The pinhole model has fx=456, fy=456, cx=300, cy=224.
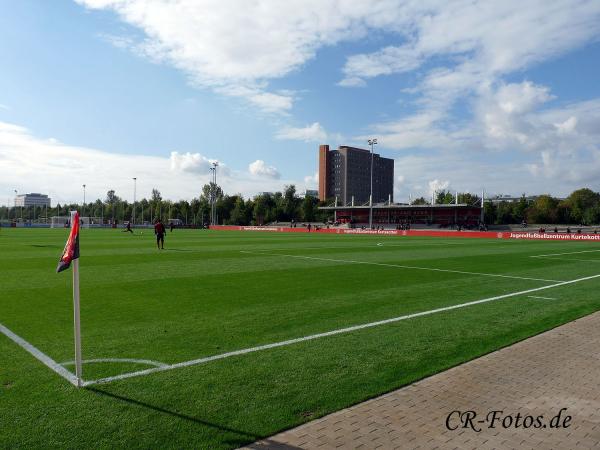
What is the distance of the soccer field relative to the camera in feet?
14.8

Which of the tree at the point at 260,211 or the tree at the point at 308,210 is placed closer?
the tree at the point at 308,210

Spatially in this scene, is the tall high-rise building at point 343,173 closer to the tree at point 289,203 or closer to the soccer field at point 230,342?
the tree at point 289,203

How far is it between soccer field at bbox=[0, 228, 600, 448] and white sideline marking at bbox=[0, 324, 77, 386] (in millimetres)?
78

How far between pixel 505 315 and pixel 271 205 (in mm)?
122222

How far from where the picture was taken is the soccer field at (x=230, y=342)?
450 centimetres

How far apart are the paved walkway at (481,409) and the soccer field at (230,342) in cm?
29

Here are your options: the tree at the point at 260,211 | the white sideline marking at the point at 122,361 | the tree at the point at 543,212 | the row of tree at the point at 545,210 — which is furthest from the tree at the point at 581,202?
the white sideline marking at the point at 122,361

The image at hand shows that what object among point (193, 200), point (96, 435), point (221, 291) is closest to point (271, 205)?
point (193, 200)

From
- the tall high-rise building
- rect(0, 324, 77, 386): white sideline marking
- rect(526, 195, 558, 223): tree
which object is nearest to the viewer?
rect(0, 324, 77, 386): white sideline marking

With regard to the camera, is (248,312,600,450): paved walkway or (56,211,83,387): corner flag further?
(56,211,83,387): corner flag

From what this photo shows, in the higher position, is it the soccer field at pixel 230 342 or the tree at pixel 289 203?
the tree at pixel 289 203

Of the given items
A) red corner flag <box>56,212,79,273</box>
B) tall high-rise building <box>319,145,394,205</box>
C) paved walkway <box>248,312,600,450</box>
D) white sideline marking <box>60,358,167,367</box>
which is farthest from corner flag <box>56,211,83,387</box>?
tall high-rise building <box>319,145,394,205</box>

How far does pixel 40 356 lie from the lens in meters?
6.38

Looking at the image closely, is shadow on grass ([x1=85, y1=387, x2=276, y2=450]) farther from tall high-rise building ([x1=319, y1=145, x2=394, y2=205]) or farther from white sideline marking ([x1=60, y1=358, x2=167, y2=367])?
tall high-rise building ([x1=319, y1=145, x2=394, y2=205])
